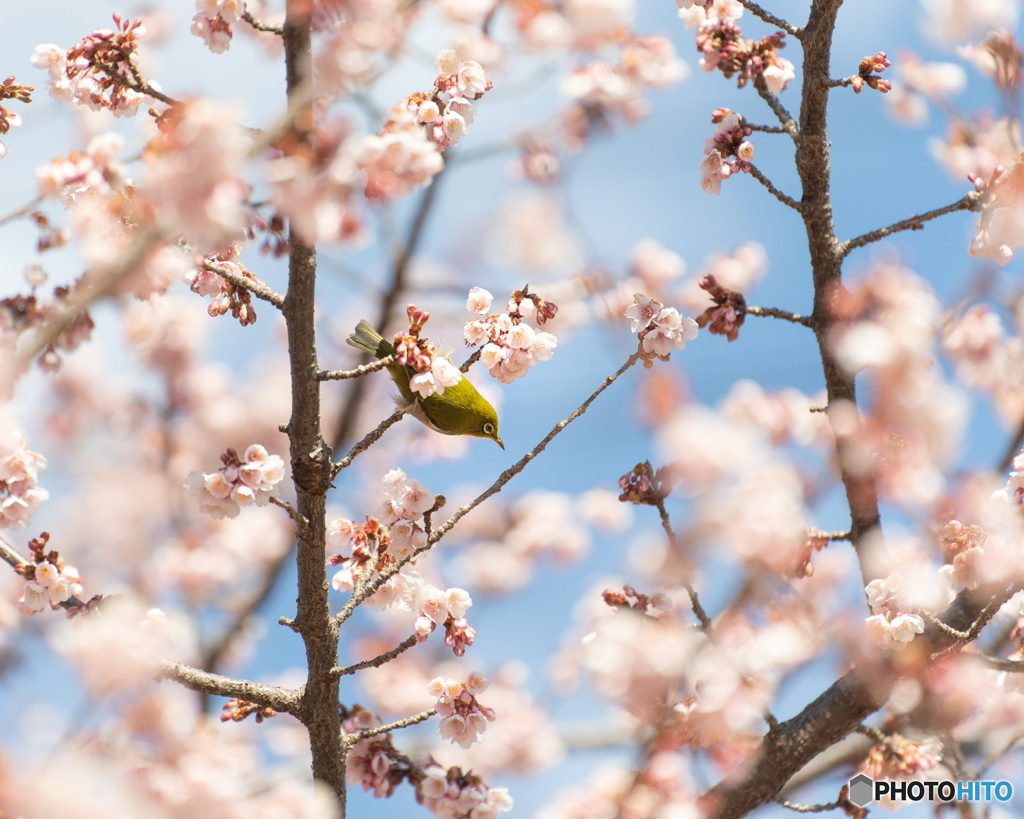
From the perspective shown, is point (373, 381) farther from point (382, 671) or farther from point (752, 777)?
point (752, 777)

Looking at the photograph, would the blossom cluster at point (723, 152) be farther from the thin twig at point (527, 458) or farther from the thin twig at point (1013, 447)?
the thin twig at point (1013, 447)

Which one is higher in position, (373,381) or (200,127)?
(373,381)

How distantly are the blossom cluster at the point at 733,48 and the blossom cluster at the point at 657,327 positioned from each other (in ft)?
4.85

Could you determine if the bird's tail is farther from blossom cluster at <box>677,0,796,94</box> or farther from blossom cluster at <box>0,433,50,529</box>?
blossom cluster at <box>677,0,796,94</box>

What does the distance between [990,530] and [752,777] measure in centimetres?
135

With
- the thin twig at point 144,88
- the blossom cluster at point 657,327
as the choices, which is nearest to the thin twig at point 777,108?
the blossom cluster at point 657,327

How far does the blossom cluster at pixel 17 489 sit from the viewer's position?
11.3ft

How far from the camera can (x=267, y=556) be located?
31.0ft

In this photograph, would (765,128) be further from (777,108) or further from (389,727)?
(389,727)

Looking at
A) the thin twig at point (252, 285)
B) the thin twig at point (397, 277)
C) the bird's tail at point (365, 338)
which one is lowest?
the thin twig at point (252, 285)

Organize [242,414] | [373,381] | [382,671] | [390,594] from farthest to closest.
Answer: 1. [242,414]
2. [382,671]
3. [373,381]
4. [390,594]

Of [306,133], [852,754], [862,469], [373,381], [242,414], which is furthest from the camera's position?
[242,414]

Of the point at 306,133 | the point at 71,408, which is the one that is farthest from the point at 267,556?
the point at 306,133

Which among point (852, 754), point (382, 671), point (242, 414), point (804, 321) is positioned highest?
point (242, 414)
